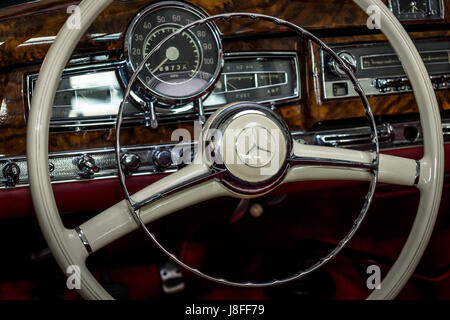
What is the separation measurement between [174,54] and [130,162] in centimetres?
25

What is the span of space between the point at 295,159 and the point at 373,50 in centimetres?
46

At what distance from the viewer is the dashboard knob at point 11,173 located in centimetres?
108

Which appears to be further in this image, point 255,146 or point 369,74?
point 369,74

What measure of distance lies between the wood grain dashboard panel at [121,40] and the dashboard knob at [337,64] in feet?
0.12

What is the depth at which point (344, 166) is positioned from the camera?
3.36ft

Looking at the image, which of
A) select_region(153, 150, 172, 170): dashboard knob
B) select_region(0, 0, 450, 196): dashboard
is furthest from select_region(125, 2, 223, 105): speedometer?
select_region(153, 150, 172, 170): dashboard knob

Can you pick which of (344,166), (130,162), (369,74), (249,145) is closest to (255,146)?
(249,145)

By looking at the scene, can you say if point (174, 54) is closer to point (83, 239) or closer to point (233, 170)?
point (233, 170)

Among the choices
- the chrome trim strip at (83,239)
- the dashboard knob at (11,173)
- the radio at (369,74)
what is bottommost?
the chrome trim strip at (83,239)

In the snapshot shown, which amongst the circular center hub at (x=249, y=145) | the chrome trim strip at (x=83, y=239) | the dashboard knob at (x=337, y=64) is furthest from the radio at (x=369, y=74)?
the chrome trim strip at (x=83, y=239)

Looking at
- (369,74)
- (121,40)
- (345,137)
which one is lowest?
(345,137)

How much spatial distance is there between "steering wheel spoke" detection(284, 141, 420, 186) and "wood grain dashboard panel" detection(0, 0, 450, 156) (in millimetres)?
251

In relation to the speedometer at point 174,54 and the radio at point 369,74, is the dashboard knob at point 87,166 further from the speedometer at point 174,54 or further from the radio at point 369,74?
the radio at point 369,74

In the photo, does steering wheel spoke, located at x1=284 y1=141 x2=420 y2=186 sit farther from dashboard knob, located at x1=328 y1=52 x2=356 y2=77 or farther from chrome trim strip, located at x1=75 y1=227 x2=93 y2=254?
chrome trim strip, located at x1=75 y1=227 x2=93 y2=254
